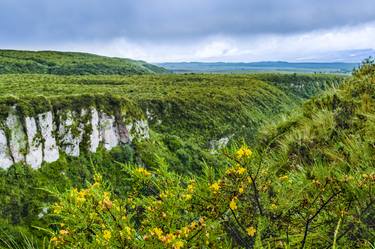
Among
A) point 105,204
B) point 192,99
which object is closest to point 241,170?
point 105,204

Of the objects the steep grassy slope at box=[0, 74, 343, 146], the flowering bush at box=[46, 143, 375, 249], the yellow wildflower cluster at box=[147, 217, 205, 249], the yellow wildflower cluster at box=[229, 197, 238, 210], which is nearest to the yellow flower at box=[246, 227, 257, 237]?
the flowering bush at box=[46, 143, 375, 249]

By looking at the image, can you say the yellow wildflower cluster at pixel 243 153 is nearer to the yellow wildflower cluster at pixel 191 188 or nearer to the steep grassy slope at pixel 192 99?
the yellow wildflower cluster at pixel 191 188

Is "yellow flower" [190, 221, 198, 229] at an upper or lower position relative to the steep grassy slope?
upper

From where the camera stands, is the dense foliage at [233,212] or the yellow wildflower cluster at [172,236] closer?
the yellow wildflower cluster at [172,236]

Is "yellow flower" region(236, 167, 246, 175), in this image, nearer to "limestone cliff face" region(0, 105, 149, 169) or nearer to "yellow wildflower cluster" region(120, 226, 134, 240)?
"yellow wildflower cluster" region(120, 226, 134, 240)

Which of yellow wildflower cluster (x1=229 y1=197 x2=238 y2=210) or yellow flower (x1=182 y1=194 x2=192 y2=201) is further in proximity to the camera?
yellow flower (x1=182 y1=194 x2=192 y2=201)

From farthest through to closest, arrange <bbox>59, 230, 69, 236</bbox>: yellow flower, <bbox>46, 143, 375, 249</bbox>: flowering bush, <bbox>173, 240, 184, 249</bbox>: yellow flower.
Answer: <bbox>59, 230, 69, 236</bbox>: yellow flower
<bbox>46, 143, 375, 249</bbox>: flowering bush
<bbox>173, 240, 184, 249</bbox>: yellow flower

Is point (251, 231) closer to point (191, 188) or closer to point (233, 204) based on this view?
point (233, 204)

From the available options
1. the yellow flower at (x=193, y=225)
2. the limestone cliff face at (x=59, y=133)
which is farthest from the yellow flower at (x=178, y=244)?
the limestone cliff face at (x=59, y=133)

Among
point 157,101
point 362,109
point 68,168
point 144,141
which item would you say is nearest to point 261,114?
point 157,101
